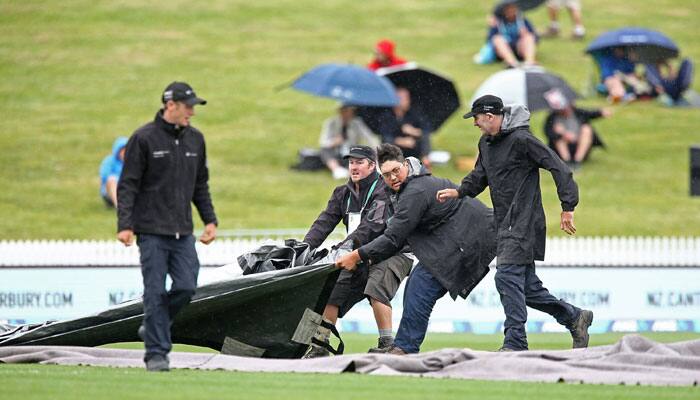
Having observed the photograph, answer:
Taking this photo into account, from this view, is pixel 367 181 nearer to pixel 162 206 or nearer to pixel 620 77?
pixel 162 206

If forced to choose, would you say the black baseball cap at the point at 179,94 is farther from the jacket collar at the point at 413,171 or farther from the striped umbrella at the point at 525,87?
the striped umbrella at the point at 525,87

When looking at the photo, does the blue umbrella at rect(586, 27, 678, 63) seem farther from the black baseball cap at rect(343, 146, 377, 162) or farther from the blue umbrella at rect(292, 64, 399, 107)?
the black baseball cap at rect(343, 146, 377, 162)

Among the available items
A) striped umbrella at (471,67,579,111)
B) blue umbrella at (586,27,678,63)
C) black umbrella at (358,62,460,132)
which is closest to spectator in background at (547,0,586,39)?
blue umbrella at (586,27,678,63)

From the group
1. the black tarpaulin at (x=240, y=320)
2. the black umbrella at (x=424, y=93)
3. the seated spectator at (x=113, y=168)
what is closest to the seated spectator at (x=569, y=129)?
the black umbrella at (x=424, y=93)

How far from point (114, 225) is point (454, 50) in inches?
485

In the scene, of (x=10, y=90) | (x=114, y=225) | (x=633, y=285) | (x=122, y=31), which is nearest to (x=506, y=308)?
(x=633, y=285)

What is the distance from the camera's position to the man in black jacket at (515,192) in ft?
35.0

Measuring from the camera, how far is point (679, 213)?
23.0 m

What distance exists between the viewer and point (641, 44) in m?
25.8

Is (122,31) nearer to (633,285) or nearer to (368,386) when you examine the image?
(633,285)

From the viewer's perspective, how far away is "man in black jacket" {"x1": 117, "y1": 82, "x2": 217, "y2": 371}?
9.38 metres

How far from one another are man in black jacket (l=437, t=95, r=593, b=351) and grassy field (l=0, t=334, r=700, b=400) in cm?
171

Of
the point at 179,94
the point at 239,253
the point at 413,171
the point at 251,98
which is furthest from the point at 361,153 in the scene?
the point at 251,98

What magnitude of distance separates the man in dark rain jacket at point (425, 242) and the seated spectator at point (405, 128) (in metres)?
11.2
